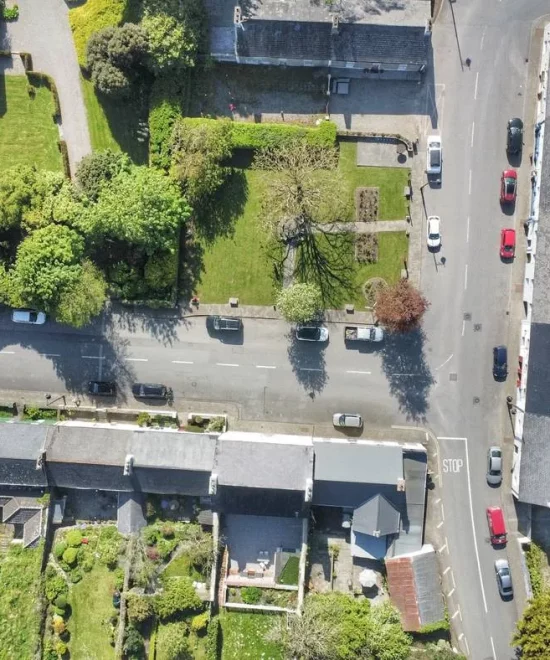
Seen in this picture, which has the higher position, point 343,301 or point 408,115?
point 408,115

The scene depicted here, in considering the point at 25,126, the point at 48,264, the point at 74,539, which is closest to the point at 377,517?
the point at 74,539

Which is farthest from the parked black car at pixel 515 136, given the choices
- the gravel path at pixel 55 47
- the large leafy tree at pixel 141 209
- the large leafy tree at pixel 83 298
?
the gravel path at pixel 55 47

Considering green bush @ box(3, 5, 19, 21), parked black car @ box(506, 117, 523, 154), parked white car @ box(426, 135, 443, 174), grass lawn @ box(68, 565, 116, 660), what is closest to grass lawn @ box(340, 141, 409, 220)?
parked white car @ box(426, 135, 443, 174)

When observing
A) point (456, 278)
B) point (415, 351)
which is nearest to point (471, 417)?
point (415, 351)

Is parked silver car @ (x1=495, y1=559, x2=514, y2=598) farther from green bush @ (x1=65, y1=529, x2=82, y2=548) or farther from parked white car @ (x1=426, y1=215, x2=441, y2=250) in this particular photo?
green bush @ (x1=65, y1=529, x2=82, y2=548)

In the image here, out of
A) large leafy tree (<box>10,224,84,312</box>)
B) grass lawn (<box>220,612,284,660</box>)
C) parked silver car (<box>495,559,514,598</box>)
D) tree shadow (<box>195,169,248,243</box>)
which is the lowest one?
grass lawn (<box>220,612,284,660</box>)

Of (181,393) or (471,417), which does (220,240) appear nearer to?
(181,393)

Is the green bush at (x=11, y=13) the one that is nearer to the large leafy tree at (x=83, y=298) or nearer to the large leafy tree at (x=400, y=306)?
the large leafy tree at (x=83, y=298)
